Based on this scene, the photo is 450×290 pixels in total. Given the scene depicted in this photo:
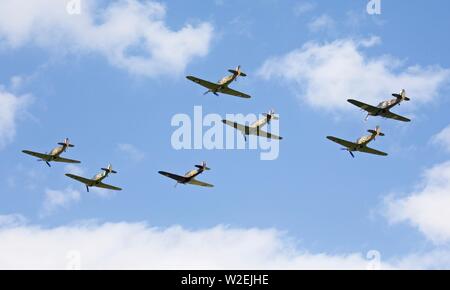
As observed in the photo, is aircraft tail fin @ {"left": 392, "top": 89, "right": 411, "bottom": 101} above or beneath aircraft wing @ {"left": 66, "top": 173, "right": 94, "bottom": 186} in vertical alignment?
above

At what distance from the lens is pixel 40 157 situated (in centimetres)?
12694

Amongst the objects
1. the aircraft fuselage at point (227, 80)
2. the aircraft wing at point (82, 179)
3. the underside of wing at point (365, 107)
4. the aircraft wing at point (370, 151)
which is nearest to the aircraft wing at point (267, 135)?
the aircraft fuselage at point (227, 80)

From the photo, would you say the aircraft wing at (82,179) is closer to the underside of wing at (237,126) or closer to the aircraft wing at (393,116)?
the underside of wing at (237,126)

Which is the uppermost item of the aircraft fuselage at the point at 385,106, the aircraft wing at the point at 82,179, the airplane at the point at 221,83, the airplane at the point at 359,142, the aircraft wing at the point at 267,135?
the airplane at the point at 221,83

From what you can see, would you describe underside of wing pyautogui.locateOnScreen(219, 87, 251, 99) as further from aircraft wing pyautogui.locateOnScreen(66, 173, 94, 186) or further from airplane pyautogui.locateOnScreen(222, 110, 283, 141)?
aircraft wing pyautogui.locateOnScreen(66, 173, 94, 186)

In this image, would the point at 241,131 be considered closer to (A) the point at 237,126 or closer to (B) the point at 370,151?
(A) the point at 237,126

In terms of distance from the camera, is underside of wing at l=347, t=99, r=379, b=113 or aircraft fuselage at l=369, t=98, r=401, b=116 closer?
aircraft fuselage at l=369, t=98, r=401, b=116

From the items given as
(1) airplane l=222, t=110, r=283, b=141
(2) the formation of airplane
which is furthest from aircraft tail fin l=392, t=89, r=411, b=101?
(1) airplane l=222, t=110, r=283, b=141

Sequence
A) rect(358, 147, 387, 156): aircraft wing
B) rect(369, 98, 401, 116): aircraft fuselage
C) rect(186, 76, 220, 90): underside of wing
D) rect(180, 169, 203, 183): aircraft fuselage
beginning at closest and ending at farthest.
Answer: rect(180, 169, 203, 183): aircraft fuselage → rect(369, 98, 401, 116): aircraft fuselage → rect(358, 147, 387, 156): aircraft wing → rect(186, 76, 220, 90): underside of wing

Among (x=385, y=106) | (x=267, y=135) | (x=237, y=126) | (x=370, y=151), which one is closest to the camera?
(x=385, y=106)

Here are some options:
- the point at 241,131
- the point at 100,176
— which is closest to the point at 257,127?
the point at 241,131
